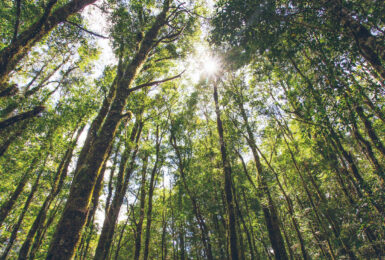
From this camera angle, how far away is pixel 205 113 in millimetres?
18734

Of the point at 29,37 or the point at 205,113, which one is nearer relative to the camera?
the point at 29,37

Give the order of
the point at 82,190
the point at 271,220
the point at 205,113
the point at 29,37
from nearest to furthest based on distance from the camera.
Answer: the point at 82,190
the point at 29,37
the point at 271,220
the point at 205,113

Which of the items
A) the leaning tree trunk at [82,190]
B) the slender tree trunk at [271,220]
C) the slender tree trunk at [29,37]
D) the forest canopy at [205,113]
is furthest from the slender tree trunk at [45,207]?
the slender tree trunk at [271,220]

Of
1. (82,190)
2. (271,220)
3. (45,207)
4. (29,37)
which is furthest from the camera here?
(271,220)

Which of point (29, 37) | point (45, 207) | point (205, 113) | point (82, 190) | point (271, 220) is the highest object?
point (205, 113)

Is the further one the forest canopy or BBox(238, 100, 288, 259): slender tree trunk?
BBox(238, 100, 288, 259): slender tree trunk

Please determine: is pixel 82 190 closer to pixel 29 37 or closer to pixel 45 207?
pixel 29 37

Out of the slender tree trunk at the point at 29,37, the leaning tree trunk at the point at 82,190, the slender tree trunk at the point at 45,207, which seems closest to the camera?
the leaning tree trunk at the point at 82,190

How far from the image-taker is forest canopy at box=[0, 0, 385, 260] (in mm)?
4543

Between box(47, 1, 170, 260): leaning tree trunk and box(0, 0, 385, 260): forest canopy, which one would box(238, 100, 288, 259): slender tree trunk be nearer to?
box(0, 0, 385, 260): forest canopy

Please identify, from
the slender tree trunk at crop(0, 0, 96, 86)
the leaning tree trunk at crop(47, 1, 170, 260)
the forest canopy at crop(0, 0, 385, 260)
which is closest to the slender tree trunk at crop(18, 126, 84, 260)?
the forest canopy at crop(0, 0, 385, 260)

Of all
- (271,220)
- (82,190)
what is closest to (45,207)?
(82,190)

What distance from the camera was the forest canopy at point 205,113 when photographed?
14.9 feet

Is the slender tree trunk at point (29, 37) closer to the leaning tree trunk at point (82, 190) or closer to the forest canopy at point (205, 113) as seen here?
the forest canopy at point (205, 113)
